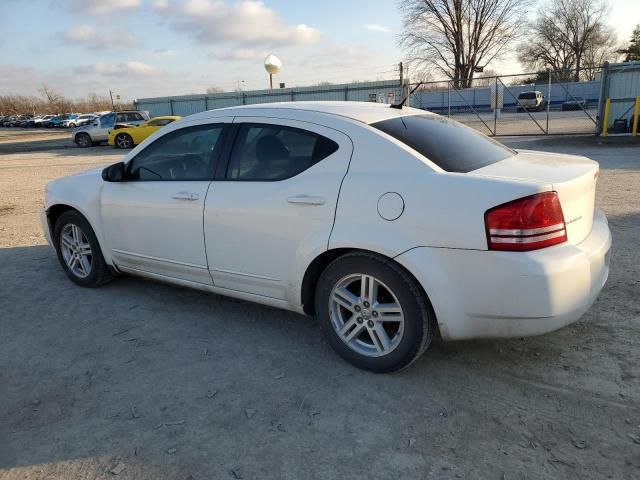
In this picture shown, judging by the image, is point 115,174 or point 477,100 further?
point 477,100

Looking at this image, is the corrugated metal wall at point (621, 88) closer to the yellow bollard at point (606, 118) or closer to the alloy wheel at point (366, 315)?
the yellow bollard at point (606, 118)

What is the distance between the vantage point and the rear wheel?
2359cm

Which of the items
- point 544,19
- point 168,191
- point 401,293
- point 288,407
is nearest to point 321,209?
point 401,293

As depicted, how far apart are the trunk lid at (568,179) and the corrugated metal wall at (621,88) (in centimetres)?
1846

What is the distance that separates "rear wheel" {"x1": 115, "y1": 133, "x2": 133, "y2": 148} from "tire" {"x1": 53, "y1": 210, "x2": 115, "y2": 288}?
2022 centimetres

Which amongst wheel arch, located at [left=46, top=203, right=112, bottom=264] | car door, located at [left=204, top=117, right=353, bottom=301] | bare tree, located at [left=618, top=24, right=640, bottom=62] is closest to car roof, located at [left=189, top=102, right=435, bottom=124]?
car door, located at [left=204, top=117, right=353, bottom=301]

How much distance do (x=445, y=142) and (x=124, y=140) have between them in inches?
910

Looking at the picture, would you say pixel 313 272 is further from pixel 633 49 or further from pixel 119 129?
pixel 633 49

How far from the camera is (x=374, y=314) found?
304 centimetres

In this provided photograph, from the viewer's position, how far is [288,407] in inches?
111

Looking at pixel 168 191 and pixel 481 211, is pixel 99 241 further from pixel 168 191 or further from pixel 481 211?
pixel 481 211

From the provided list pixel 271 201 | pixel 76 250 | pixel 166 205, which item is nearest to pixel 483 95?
pixel 76 250

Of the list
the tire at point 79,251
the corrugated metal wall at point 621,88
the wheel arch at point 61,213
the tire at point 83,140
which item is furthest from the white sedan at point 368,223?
the tire at point 83,140

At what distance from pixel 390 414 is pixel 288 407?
0.56 meters
